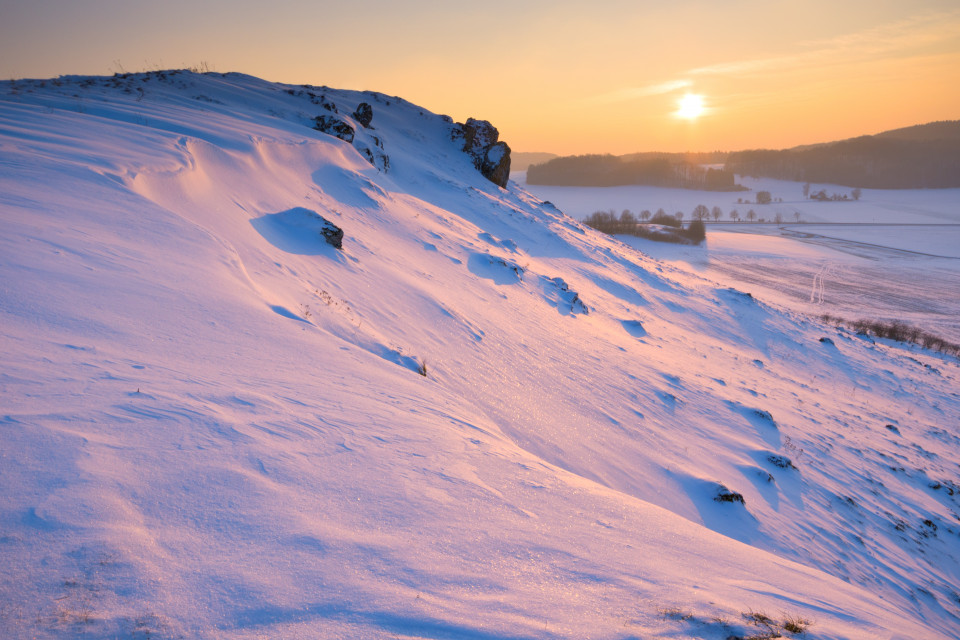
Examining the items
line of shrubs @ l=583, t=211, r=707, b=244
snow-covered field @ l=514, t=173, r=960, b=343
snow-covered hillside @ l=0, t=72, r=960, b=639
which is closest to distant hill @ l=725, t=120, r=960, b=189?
snow-covered field @ l=514, t=173, r=960, b=343

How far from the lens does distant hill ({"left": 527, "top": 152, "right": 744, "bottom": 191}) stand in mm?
133875

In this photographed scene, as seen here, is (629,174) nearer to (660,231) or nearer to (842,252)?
(660,231)

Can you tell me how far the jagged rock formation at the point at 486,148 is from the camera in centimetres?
2934

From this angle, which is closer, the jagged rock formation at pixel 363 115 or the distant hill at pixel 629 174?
the jagged rock formation at pixel 363 115

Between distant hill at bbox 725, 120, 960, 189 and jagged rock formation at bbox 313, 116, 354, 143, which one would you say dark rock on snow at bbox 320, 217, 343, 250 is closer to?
jagged rock formation at bbox 313, 116, 354, 143

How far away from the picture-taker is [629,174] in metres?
136

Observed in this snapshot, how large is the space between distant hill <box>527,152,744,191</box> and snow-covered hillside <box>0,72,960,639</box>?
130 meters

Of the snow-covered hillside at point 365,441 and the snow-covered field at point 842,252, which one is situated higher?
the snow-covered field at point 842,252

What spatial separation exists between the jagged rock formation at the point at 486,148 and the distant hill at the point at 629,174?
111 meters

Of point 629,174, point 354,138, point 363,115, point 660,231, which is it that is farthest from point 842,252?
point 629,174

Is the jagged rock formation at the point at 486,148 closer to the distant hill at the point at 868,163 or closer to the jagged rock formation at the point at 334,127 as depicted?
the jagged rock formation at the point at 334,127

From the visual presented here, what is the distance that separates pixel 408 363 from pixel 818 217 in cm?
11857

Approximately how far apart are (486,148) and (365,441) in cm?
2843

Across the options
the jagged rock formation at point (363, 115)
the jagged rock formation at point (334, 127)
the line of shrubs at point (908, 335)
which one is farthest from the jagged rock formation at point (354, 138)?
the line of shrubs at point (908, 335)
